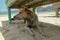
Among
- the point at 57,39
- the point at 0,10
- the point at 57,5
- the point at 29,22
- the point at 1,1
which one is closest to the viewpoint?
the point at 57,39

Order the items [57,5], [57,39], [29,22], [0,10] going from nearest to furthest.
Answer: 1. [57,39]
2. [29,22]
3. [57,5]
4. [0,10]

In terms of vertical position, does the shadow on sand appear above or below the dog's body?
below

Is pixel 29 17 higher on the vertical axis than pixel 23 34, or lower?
higher

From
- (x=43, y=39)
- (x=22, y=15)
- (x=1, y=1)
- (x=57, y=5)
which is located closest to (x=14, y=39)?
(x=43, y=39)

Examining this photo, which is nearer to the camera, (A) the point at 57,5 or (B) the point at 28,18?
(B) the point at 28,18

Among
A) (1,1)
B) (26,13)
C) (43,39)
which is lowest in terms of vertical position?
(43,39)

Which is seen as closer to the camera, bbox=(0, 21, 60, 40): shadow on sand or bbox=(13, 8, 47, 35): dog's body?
bbox=(0, 21, 60, 40): shadow on sand

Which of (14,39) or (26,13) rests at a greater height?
(26,13)

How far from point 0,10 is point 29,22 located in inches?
162

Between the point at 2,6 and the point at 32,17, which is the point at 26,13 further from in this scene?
the point at 2,6

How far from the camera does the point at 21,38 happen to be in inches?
70.0

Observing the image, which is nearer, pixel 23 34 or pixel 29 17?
pixel 23 34

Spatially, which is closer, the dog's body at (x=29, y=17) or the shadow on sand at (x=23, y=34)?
the shadow on sand at (x=23, y=34)

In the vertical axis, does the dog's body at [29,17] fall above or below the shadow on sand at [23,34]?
above
